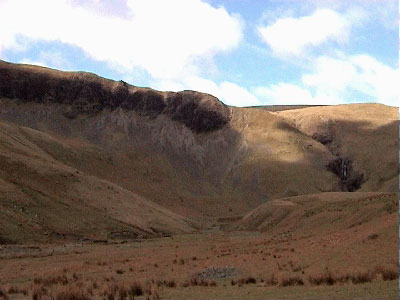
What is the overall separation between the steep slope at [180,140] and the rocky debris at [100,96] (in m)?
0.26

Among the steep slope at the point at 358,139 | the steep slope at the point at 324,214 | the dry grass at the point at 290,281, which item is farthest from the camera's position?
the steep slope at the point at 358,139

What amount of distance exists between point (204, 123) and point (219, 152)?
33.6 ft

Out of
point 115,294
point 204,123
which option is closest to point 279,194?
point 204,123

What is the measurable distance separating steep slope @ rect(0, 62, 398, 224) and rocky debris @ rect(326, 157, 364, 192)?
1199 millimetres

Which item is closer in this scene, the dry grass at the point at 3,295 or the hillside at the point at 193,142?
the dry grass at the point at 3,295

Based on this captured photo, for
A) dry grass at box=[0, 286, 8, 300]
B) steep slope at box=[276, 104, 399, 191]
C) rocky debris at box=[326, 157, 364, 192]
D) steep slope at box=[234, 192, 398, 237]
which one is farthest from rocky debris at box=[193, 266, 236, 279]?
rocky debris at box=[326, 157, 364, 192]

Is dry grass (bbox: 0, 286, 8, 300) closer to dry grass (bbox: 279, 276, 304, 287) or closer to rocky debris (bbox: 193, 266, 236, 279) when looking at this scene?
rocky debris (bbox: 193, 266, 236, 279)

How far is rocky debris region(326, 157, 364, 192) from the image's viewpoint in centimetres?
13475

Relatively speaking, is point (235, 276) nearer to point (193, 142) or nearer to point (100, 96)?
point (193, 142)

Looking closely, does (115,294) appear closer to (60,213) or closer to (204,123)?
(60,213)

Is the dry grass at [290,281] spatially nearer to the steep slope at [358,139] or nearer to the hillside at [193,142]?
the hillside at [193,142]

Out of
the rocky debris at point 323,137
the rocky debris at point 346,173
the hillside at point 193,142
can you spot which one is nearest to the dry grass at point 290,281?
the hillside at point 193,142

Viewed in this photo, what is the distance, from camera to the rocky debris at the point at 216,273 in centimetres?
2344

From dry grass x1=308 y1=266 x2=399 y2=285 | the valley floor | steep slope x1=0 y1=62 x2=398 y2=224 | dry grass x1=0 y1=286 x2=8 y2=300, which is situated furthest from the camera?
steep slope x1=0 y1=62 x2=398 y2=224
